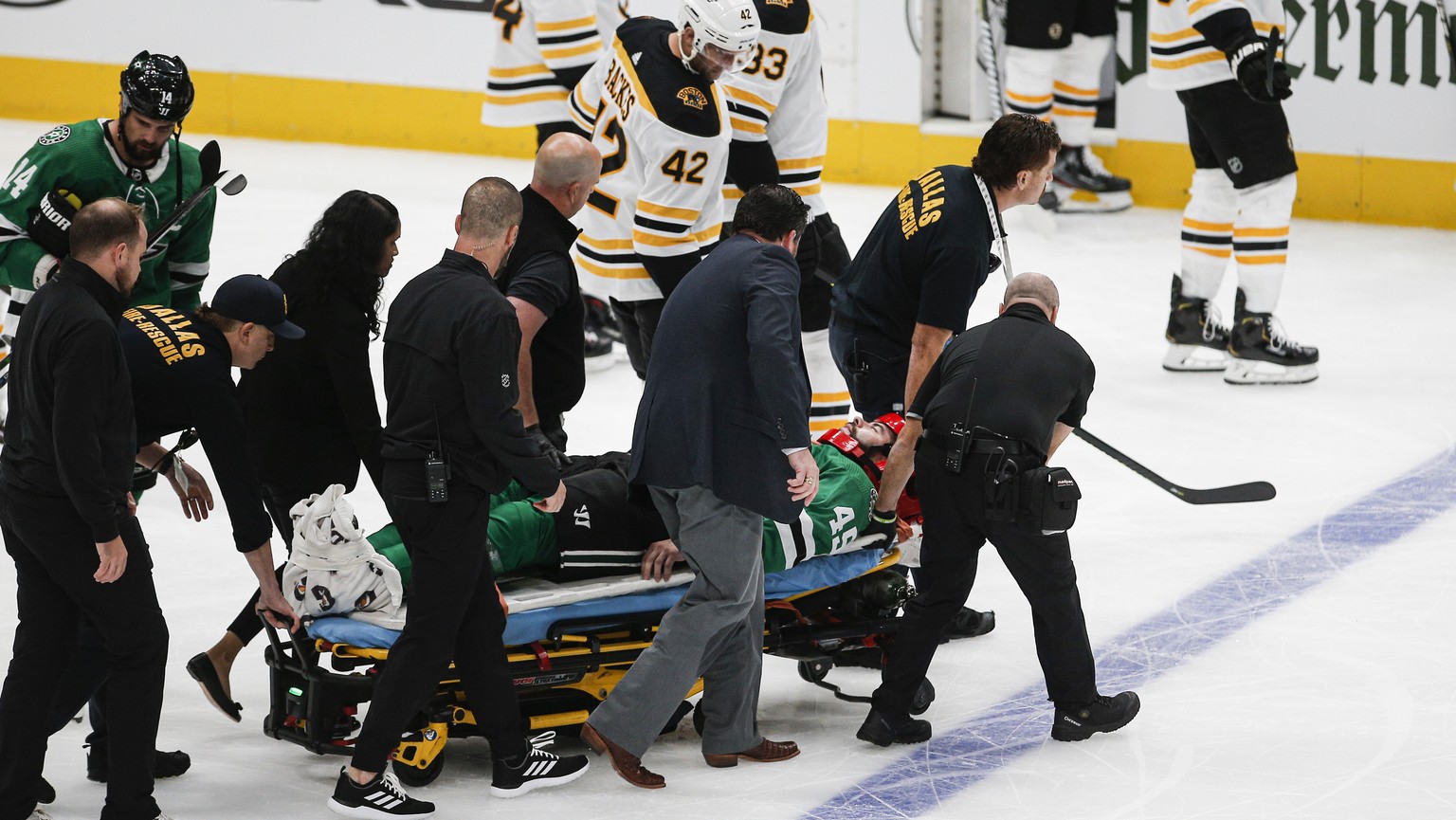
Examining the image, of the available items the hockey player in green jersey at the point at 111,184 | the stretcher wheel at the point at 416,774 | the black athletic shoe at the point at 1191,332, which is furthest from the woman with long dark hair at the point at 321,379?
the black athletic shoe at the point at 1191,332

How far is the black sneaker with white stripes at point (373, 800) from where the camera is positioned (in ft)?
12.5

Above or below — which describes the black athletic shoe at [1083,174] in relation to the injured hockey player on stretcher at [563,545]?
above

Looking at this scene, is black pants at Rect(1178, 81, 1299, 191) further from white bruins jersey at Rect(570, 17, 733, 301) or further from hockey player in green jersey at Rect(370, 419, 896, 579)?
hockey player in green jersey at Rect(370, 419, 896, 579)

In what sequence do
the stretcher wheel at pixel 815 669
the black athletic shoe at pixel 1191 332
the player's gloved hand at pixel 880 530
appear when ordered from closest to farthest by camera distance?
the player's gloved hand at pixel 880 530 → the stretcher wheel at pixel 815 669 → the black athletic shoe at pixel 1191 332

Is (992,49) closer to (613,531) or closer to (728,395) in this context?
(613,531)

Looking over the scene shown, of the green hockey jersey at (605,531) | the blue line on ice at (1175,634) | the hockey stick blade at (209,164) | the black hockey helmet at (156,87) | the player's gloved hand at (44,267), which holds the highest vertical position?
the black hockey helmet at (156,87)

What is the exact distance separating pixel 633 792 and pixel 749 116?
2605mm

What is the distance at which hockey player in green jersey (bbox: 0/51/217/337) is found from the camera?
4.73 m

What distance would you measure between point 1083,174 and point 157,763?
6922 millimetres

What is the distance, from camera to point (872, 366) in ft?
15.9

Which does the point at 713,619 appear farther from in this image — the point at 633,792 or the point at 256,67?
the point at 256,67

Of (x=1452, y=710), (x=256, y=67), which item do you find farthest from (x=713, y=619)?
(x=256, y=67)

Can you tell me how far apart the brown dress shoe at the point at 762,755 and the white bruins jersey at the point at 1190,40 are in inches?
151

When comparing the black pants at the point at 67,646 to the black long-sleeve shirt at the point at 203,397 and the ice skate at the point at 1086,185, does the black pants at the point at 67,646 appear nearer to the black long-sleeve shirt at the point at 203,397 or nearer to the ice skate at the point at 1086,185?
the black long-sleeve shirt at the point at 203,397
